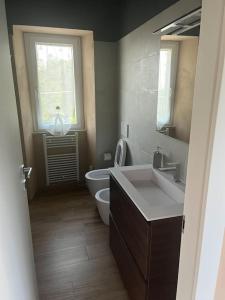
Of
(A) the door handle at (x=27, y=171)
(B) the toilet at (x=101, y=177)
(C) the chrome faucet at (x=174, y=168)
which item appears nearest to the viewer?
(A) the door handle at (x=27, y=171)

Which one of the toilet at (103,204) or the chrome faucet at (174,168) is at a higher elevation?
the chrome faucet at (174,168)

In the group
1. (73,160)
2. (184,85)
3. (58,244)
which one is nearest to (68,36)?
(73,160)

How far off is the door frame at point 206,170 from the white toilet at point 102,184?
149cm

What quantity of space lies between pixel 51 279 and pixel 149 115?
167 cm

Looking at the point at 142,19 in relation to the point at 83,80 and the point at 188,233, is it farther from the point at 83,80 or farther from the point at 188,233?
the point at 188,233

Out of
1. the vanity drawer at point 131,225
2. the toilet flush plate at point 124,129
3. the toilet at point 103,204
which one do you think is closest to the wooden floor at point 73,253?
the toilet at point 103,204

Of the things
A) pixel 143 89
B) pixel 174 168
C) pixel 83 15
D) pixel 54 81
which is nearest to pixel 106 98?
pixel 54 81

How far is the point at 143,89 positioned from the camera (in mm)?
2230

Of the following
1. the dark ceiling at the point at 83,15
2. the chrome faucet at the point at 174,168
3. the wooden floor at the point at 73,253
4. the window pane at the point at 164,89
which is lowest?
the wooden floor at the point at 73,253

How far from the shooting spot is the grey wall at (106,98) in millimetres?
2887

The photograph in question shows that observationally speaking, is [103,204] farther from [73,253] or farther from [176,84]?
[176,84]

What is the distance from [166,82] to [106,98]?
133 cm

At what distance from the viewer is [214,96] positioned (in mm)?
656

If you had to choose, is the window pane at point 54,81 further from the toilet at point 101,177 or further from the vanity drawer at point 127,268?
the vanity drawer at point 127,268
